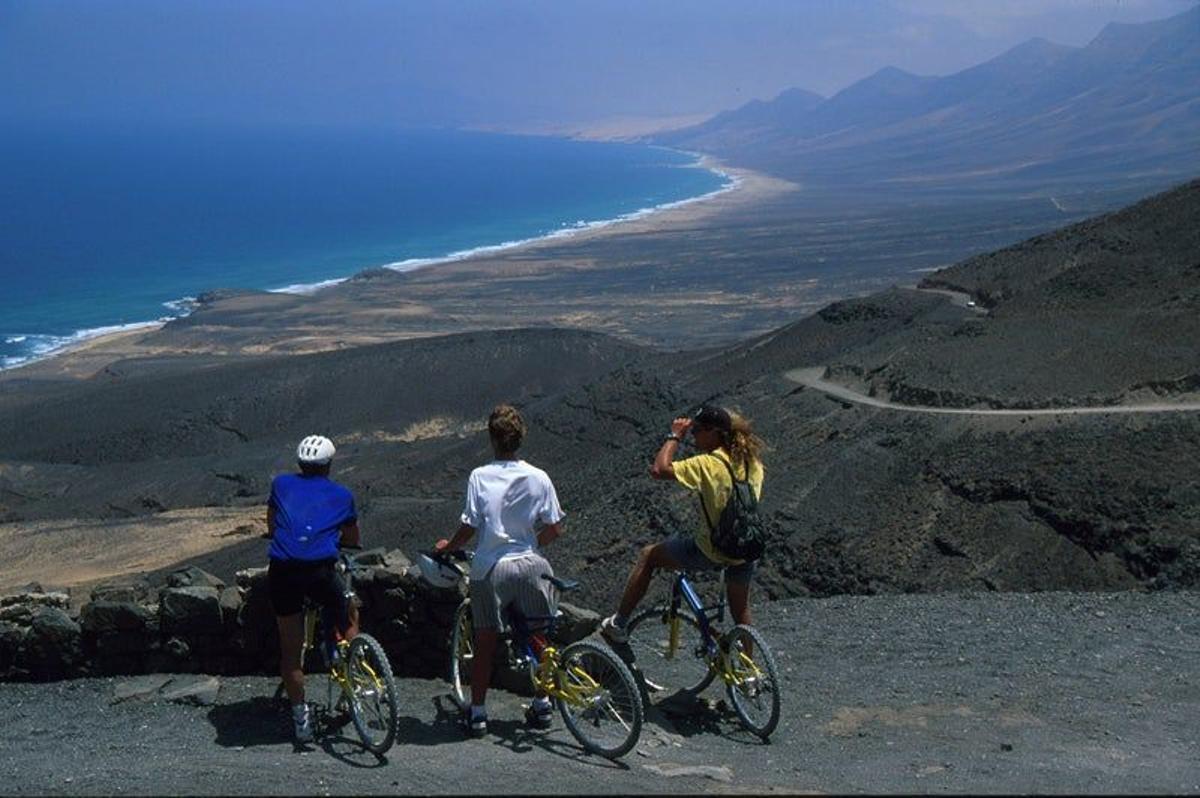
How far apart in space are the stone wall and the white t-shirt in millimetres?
1718

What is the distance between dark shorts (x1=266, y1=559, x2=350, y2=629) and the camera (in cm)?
739

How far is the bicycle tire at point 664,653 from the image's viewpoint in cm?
838

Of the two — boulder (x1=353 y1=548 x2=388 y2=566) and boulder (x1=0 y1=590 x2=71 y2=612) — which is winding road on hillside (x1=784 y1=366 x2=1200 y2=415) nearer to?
boulder (x1=353 y1=548 x2=388 y2=566)

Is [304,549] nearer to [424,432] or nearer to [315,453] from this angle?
[315,453]

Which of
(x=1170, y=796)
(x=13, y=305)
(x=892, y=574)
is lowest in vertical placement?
(x=892, y=574)

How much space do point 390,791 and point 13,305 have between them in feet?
245

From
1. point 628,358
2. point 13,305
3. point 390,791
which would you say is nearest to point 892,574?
point 390,791

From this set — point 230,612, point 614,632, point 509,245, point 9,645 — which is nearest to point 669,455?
point 614,632

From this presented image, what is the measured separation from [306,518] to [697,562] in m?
2.17

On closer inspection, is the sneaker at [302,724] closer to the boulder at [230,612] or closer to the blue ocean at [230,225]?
the boulder at [230,612]

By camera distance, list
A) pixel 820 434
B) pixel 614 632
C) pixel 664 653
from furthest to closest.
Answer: pixel 820 434, pixel 664 653, pixel 614 632

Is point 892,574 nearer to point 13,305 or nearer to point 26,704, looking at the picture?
point 26,704

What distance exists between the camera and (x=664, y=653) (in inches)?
372

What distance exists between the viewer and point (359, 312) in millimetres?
67062
